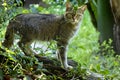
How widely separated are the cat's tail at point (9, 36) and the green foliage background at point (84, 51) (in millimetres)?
61

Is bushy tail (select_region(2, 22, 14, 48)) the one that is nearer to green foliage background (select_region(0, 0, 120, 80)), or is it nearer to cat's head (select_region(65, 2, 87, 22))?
green foliage background (select_region(0, 0, 120, 80))

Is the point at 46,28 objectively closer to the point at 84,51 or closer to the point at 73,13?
the point at 73,13

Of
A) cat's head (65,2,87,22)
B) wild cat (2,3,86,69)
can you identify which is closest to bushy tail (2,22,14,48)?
wild cat (2,3,86,69)

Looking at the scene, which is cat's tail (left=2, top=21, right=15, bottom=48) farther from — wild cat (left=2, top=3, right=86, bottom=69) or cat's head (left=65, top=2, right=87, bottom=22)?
cat's head (left=65, top=2, right=87, bottom=22)

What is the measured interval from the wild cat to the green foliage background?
0.11 m

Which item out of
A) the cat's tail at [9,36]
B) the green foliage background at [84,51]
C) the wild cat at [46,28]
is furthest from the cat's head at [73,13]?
the cat's tail at [9,36]

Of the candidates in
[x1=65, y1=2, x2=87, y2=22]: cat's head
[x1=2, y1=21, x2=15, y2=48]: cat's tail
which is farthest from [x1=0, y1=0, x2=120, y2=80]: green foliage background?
[x1=65, y1=2, x2=87, y2=22]: cat's head

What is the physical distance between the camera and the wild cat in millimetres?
4027

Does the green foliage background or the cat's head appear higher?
the cat's head

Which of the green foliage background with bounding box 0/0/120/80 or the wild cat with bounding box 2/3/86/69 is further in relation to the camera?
the wild cat with bounding box 2/3/86/69

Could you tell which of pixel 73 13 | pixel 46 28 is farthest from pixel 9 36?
pixel 73 13

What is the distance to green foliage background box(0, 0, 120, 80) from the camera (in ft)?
10.6

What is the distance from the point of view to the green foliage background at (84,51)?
10.6 feet

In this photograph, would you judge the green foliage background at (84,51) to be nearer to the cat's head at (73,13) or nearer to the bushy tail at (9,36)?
the bushy tail at (9,36)
